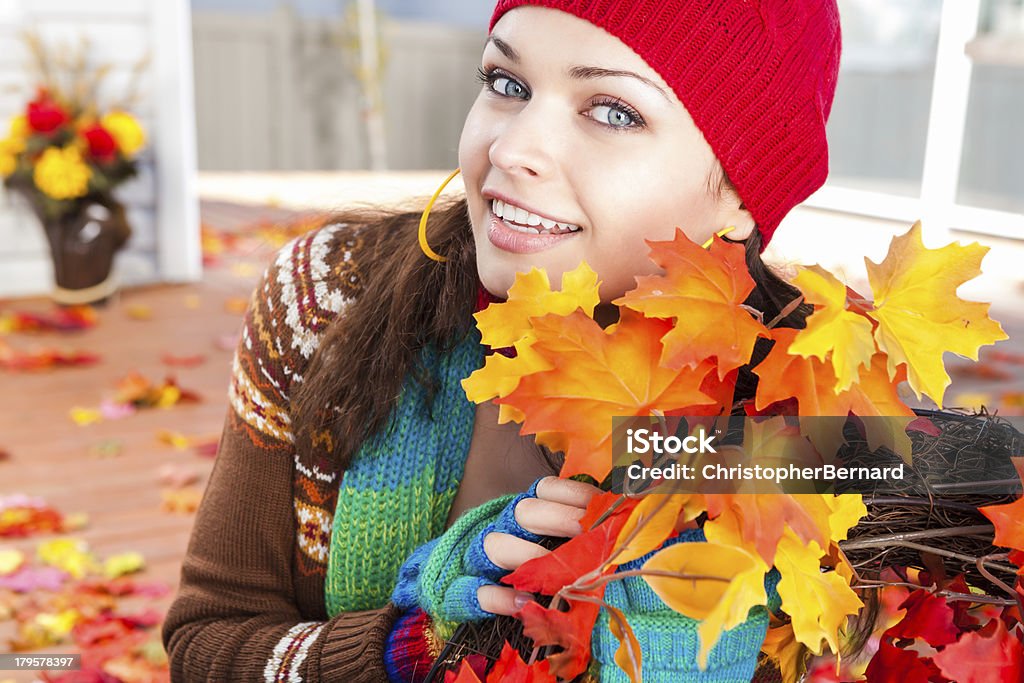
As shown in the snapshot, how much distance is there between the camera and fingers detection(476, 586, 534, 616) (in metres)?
0.88

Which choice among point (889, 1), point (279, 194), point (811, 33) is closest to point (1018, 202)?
point (889, 1)

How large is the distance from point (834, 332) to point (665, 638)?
0.31 m

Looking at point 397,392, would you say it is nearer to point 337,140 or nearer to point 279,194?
point 279,194

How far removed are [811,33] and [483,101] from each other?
0.37 metres

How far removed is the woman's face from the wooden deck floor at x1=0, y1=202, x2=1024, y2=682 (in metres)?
0.65

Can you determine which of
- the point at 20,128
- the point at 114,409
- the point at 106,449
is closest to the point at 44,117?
the point at 20,128

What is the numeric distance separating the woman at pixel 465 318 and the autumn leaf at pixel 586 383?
0.60 feet

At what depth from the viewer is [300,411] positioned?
4.28ft

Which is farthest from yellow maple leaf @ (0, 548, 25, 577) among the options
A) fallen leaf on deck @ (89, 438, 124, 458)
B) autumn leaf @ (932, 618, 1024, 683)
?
autumn leaf @ (932, 618, 1024, 683)

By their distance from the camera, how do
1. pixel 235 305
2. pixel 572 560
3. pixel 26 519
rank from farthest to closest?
pixel 235 305, pixel 26 519, pixel 572 560

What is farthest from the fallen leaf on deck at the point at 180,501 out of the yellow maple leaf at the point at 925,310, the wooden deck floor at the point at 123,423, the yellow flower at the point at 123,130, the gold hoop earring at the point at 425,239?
the yellow maple leaf at the point at 925,310

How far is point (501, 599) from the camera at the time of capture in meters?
0.90

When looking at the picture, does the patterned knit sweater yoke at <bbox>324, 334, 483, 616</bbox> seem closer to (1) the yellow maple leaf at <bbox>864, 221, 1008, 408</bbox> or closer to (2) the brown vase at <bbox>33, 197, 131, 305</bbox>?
(1) the yellow maple leaf at <bbox>864, 221, 1008, 408</bbox>

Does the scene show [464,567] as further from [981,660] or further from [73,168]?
[73,168]
